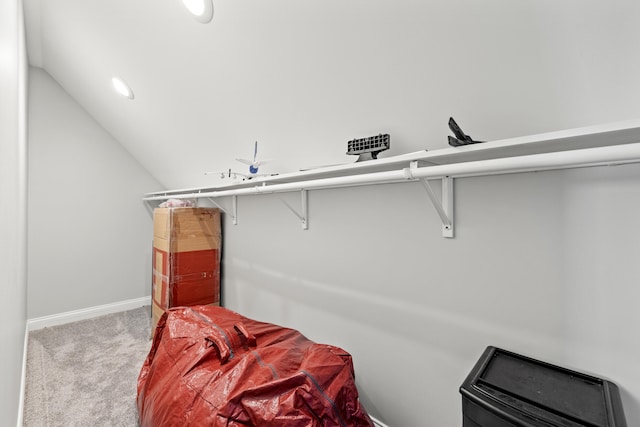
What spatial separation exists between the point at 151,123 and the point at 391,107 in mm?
2024

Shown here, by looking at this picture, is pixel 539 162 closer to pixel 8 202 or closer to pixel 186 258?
pixel 8 202

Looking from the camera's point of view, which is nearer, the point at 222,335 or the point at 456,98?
the point at 456,98

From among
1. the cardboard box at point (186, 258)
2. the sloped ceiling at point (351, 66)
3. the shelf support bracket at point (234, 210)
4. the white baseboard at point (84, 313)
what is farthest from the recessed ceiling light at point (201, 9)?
the white baseboard at point (84, 313)

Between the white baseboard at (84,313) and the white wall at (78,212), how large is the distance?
0.15ft

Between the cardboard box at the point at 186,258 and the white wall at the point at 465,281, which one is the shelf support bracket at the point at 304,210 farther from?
the cardboard box at the point at 186,258

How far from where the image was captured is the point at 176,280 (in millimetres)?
2213

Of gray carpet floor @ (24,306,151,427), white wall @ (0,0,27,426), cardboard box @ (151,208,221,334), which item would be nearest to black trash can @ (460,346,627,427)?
white wall @ (0,0,27,426)

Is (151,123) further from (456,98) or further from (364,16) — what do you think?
(456,98)

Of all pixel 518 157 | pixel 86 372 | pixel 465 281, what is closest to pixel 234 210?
pixel 86 372

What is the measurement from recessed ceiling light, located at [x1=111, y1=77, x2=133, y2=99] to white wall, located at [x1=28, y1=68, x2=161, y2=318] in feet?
3.64

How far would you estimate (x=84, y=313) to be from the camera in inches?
113

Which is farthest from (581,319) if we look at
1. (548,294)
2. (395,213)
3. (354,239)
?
(354,239)

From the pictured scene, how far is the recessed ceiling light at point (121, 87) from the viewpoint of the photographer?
205 cm

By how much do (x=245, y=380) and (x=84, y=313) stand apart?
284cm
